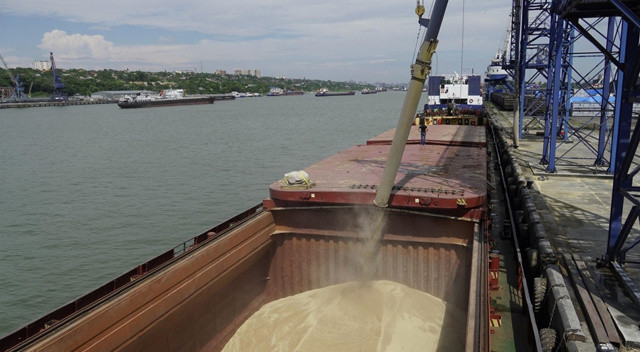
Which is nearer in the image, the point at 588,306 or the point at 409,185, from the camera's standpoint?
the point at 588,306

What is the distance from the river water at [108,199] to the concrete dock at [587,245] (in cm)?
1218

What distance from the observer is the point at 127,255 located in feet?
47.7

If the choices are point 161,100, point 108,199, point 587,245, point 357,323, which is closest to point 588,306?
point 587,245

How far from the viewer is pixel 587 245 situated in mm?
9047

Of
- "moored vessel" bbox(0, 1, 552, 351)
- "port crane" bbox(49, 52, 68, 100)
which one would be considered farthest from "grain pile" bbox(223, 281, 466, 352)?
"port crane" bbox(49, 52, 68, 100)

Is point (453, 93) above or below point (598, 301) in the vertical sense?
above

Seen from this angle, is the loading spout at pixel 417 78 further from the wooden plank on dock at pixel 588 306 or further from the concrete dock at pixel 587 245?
the concrete dock at pixel 587 245

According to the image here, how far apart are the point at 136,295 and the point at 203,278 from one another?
141 cm

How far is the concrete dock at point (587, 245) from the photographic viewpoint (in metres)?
5.96

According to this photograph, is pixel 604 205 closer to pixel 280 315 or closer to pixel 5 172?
pixel 280 315

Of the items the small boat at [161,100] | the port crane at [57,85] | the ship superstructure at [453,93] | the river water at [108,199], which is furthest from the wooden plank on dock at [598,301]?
the port crane at [57,85]

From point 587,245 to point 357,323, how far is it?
17.4 feet

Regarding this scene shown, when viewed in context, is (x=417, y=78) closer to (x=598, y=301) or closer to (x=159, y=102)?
(x=598, y=301)

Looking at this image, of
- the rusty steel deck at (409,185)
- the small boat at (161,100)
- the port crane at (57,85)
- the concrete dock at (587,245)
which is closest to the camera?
the concrete dock at (587,245)
